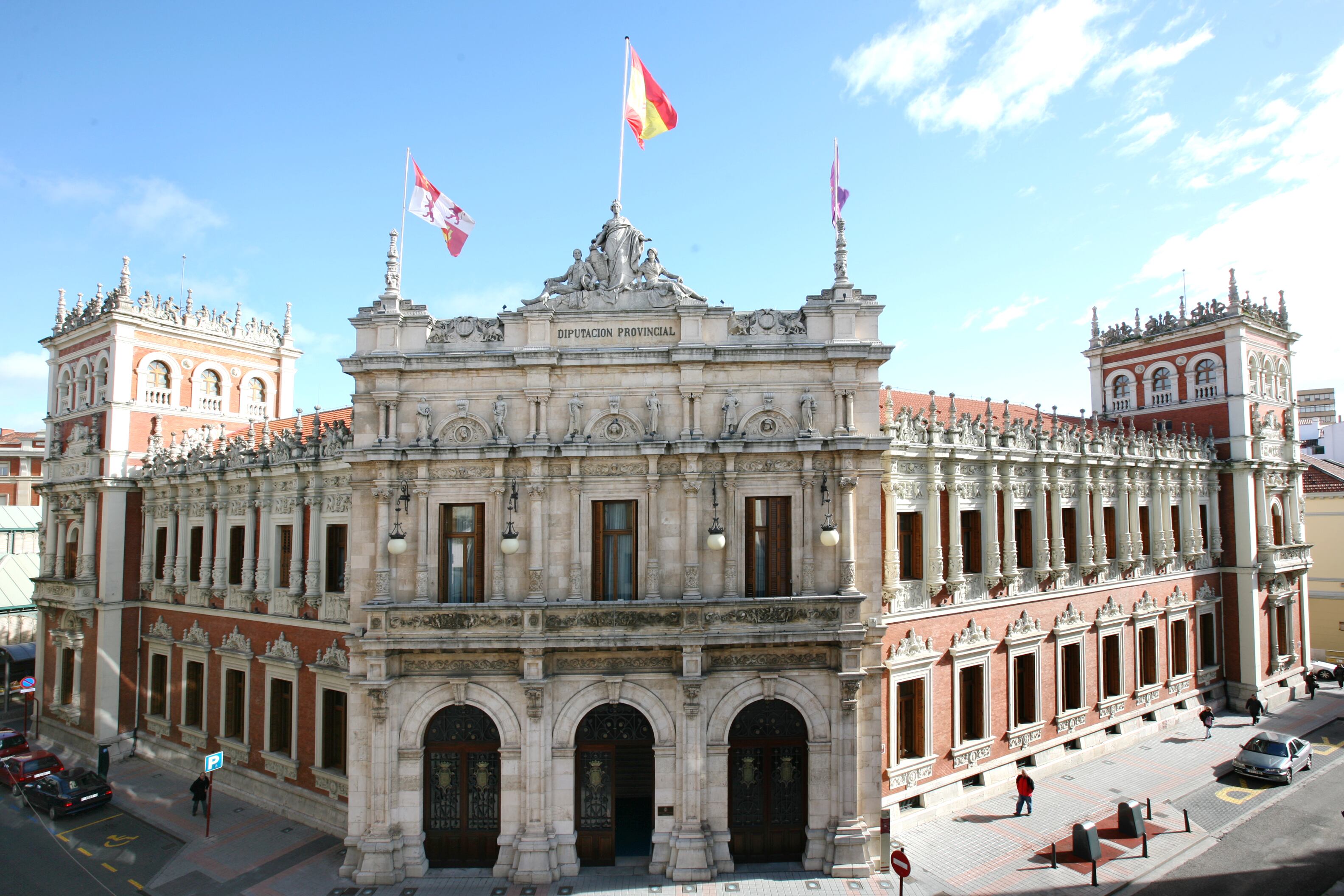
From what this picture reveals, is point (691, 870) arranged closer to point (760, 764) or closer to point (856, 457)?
point (760, 764)

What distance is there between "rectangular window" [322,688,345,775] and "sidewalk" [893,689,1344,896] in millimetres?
17379

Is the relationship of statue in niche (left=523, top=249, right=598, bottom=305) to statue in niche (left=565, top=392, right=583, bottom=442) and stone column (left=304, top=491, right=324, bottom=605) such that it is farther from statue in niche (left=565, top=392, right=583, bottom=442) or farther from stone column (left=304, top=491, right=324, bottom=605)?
stone column (left=304, top=491, right=324, bottom=605)

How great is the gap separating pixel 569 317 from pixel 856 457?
9.00 metres

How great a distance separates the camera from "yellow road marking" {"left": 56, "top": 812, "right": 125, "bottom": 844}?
75.5ft

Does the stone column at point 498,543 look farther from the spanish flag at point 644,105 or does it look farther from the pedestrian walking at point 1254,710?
the pedestrian walking at point 1254,710

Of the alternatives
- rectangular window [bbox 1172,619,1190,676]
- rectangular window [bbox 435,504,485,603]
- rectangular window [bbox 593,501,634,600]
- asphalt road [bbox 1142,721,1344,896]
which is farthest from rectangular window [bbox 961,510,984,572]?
rectangular window [bbox 435,504,485,603]

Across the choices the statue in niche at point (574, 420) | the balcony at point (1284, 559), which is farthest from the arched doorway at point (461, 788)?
the balcony at point (1284, 559)

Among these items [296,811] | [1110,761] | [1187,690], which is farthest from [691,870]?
[1187,690]

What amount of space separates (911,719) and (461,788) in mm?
13644

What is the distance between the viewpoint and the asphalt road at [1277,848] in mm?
18594

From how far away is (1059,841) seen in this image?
2075cm

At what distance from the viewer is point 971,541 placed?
25.1 metres

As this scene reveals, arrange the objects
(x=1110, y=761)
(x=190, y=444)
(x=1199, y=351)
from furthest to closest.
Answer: (x=1199, y=351) → (x=190, y=444) → (x=1110, y=761)

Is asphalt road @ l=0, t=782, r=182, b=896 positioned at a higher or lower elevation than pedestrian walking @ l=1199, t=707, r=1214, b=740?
lower
